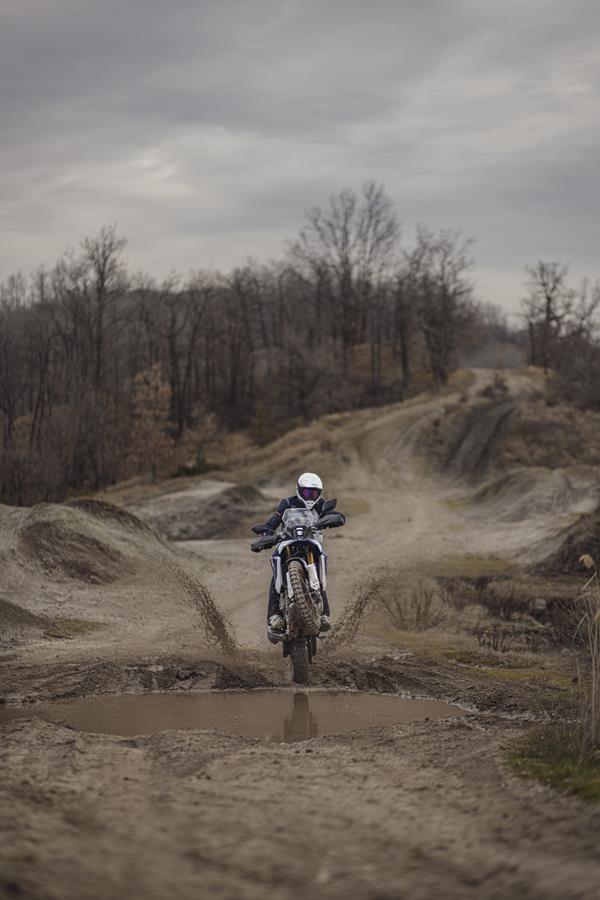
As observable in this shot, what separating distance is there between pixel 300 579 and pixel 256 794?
5.03 meters

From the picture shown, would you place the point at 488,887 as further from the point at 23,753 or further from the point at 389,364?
the point at 389,364

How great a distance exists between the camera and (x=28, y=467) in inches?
1602

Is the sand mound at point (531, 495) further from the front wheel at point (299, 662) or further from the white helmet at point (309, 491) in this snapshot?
the front wheel at point (299, 662)

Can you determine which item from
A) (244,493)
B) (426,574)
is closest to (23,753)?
(426,574)

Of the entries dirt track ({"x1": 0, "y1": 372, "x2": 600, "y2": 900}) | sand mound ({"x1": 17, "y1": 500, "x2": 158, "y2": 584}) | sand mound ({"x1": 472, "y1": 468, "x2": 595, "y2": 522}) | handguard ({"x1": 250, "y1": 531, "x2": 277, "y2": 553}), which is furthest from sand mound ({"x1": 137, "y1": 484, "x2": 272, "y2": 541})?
handguard ({"x1": 250, "y1": 531, "x2": 277, "y2": 553})

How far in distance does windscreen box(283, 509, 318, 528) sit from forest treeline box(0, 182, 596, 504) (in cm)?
2912

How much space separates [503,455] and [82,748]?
37.2 metres

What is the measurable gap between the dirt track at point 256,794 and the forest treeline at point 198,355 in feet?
92.4

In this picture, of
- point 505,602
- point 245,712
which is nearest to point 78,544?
point 505,602

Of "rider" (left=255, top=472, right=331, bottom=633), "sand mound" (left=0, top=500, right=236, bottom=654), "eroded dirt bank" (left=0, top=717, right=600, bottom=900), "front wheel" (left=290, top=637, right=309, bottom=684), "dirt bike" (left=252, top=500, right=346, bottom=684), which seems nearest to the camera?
"eroded dirt bank" (left=0, top=717, right=600, bottom=900)

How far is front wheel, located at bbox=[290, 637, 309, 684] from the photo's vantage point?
11.8 meters

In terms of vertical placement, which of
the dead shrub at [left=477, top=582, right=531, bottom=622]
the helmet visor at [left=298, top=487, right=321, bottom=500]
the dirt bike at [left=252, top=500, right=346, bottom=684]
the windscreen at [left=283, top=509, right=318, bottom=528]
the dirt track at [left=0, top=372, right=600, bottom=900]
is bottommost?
the dead shrub at [left=477, top=582, right=531, bottom=622]

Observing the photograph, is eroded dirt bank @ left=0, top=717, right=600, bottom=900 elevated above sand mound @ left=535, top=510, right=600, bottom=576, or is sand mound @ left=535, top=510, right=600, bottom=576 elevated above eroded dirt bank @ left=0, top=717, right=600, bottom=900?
eroded dirt bank @ left=0, top=717, right=600, bottom=900

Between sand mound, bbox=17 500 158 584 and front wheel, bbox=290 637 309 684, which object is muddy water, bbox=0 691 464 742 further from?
sand mound, bbox=17 500 158 584
